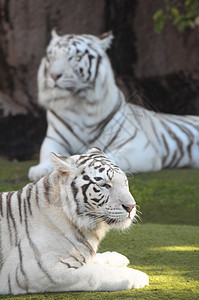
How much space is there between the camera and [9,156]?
8.41m

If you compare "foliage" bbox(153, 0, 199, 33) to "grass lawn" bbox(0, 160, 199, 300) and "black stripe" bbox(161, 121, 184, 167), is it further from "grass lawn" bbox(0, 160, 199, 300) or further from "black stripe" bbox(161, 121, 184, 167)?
"grass lawn" bbox(0, 160, 199, 300)

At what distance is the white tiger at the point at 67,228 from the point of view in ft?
8.94

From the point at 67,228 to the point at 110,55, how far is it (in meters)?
6.07

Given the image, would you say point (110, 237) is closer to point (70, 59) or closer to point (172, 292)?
point (172, 292)

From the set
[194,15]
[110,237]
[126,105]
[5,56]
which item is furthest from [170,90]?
[110,237]

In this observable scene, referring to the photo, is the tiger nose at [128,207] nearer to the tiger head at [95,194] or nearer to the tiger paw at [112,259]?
the tiger head at [95,194]

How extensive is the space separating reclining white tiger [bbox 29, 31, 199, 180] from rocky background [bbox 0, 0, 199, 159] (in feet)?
5.09

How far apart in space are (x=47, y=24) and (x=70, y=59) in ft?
6.81

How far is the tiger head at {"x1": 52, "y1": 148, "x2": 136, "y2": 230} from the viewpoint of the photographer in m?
2.78

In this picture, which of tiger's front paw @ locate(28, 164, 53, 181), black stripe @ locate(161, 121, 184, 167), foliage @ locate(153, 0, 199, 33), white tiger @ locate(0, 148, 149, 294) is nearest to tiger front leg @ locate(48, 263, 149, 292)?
white tiger @ locate(0, 148, 149, 294)

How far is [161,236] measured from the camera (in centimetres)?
424

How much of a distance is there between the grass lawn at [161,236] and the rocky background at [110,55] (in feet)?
3.72

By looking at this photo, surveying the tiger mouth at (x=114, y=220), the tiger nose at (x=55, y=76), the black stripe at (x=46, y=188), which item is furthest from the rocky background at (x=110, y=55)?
the tiger mouth at (x=114, y=220)

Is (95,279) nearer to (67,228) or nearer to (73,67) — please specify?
(67,228)
